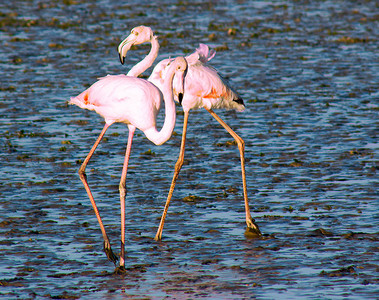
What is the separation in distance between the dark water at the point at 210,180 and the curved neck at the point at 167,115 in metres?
1.11

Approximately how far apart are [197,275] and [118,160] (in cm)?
403

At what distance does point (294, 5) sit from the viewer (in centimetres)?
2400

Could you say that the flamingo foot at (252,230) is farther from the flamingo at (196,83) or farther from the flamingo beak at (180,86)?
the flamingo beak at (180,86)

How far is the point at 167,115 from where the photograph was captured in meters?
7.27

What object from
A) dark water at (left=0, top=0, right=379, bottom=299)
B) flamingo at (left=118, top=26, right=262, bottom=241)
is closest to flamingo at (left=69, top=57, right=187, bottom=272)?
flamingo at (left=118, top=26, right=262, bottom=241)

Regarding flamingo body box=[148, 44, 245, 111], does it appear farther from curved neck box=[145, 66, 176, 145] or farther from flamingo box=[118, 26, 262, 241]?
curved neck box=[145, 66, 176, 145]

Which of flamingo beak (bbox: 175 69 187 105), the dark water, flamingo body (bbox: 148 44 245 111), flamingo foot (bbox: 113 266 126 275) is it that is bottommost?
the dark water

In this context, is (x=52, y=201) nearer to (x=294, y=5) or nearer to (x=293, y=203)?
(x=293, y=203)

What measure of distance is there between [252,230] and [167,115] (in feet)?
5.12

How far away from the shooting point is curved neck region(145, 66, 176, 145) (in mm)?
7254

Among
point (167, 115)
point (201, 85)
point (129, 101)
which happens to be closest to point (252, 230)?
point (167, 115)

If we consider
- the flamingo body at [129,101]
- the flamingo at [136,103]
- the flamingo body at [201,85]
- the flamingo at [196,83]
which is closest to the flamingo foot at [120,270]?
the flamingo at [136,103]

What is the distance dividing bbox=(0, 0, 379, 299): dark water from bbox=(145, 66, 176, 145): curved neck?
1.11 meters

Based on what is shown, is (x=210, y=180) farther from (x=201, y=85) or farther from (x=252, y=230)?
(x=252, y=230)
